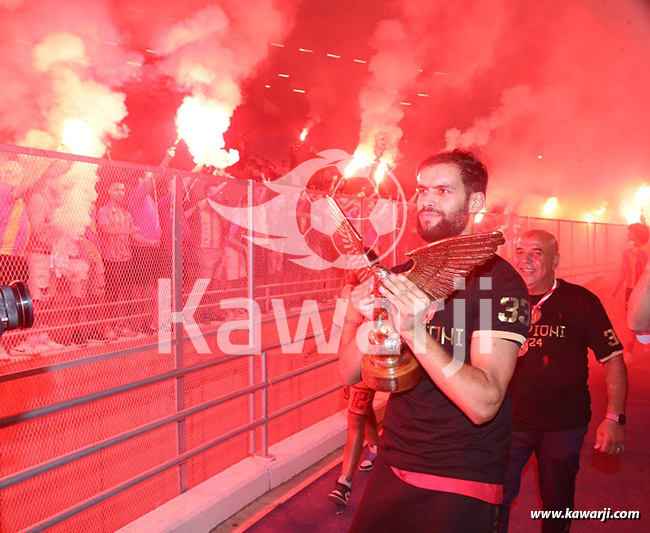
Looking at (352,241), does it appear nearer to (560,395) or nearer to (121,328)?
(560,395)

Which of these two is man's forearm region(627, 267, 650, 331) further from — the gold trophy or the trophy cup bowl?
the trophy cup bowl

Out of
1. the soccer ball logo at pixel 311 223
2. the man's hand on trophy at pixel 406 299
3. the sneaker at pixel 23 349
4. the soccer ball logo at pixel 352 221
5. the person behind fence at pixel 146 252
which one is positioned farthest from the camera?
the soccer ball logo at pixel 352 221

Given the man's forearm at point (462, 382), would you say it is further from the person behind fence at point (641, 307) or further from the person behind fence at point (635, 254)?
the person behind fence at point (635, 254)

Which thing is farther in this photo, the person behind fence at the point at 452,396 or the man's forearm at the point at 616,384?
the man's forearm at the point at 616,384

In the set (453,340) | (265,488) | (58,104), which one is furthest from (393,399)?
(58,104)

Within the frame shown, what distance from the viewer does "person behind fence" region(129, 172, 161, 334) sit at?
439 cm

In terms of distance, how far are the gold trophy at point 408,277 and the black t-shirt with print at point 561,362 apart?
196 cm

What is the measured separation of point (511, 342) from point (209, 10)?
1285cm

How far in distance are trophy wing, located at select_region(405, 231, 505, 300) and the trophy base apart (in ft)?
0.99

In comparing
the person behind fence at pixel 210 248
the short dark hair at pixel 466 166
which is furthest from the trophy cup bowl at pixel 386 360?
the person behind fence at pixel 210 248

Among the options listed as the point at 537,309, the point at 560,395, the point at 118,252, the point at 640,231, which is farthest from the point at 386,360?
the point at 640,231

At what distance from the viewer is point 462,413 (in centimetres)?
237

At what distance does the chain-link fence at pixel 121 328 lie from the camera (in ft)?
12.1

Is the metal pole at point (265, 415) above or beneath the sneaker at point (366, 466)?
above
